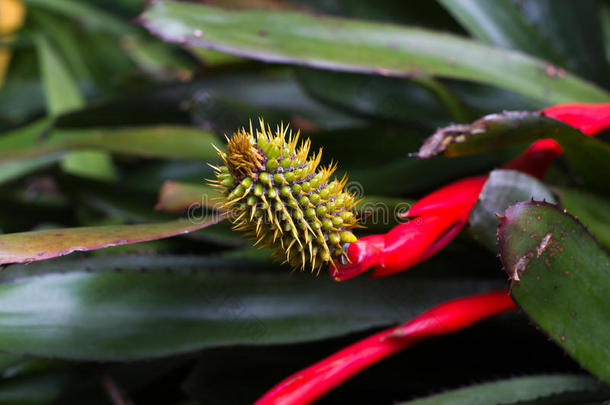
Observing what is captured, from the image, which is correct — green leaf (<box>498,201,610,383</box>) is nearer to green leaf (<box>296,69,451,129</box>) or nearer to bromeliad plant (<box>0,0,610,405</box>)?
bromeliad plant (<box>0,0,610,405</box>)

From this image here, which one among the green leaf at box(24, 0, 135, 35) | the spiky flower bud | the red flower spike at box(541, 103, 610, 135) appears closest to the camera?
the spiky flower bud

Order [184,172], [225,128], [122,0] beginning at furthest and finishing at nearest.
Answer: [122,0]
[184,172]
[225,128]

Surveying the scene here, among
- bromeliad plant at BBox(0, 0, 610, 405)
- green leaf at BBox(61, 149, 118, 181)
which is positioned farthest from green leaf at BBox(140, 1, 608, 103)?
green leaf at BBox(61, 149, 118, 181)

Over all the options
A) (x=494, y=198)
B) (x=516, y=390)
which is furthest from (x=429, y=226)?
(x=516, y=390)

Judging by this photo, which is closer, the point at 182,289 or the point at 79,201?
the point at 182,289

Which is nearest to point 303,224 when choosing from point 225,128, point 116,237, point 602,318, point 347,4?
point 116,237

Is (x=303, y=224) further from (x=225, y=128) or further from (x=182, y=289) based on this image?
(x=225, y=128)
